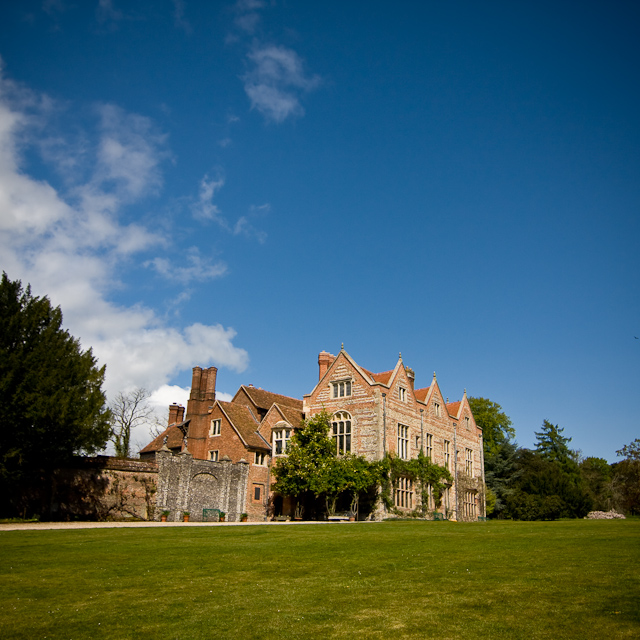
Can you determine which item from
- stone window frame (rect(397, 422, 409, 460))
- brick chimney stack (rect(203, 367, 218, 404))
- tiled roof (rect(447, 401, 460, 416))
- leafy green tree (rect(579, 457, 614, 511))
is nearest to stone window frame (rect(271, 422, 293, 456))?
brick chimney stack (rect(203, 367, 218, 404))

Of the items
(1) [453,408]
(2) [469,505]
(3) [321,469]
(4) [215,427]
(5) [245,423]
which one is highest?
(1) [453,408]

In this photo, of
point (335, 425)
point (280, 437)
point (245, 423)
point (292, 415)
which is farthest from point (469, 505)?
point (245, 423)

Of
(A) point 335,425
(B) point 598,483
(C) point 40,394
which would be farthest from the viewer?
(B) point 598,483

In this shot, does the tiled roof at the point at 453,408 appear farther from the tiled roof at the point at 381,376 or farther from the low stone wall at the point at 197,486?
the low stone wall at the point at 197,486

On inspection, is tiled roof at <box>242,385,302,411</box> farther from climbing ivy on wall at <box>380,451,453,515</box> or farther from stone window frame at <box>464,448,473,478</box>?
stone window frame at <box>464,448,473,478</box>

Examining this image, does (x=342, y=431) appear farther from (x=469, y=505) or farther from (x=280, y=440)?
(x=469, y=505)

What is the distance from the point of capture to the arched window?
43.2 m

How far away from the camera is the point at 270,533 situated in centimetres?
2395

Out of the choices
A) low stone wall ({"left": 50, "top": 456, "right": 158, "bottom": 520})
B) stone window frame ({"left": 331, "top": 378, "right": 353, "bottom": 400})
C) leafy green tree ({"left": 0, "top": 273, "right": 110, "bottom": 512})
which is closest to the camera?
leafy green tree ({"left": 0, "top": 273, "right": 110, "bottom": 512})

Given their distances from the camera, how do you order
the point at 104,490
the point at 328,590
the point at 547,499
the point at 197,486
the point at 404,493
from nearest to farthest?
1. the point at 328,590
2. the point at 104,490
3. the point at 197,486
4. the point at 547,499
5. the point at 404,493

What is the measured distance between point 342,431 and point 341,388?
3.41m

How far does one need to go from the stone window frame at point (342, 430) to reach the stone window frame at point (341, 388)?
129 centimetres

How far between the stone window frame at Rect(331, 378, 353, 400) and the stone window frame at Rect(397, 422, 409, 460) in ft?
15.6

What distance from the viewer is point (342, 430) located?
44.0 meters
